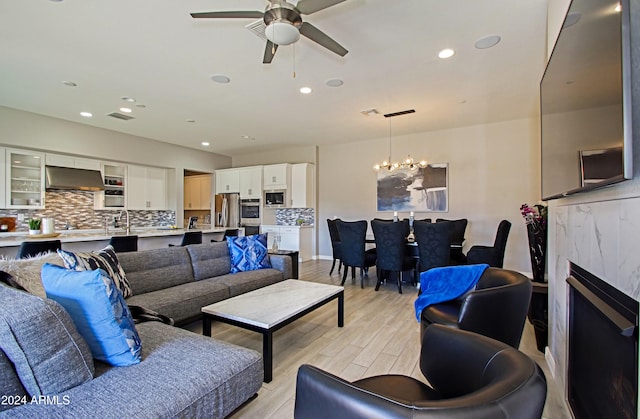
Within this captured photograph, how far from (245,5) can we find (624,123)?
8.39 feet

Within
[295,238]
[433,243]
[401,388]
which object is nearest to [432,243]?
[433,243]

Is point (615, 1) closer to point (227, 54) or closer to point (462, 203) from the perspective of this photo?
point (227, 54)

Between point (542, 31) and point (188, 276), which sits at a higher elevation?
point (542, 31)

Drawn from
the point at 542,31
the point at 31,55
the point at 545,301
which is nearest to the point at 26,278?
the point at 31,55

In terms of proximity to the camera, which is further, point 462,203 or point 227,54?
point 462,203

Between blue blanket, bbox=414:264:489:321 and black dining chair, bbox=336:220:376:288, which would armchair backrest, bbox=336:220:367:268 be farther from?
blue blanket, bbox=414:264:489:321

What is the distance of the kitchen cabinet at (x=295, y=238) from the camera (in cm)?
705

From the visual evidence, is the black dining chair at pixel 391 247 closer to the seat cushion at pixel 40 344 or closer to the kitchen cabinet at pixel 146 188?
the seat cushion at pixel 40 344

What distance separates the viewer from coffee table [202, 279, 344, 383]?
83.3 inches

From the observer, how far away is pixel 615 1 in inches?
38.8

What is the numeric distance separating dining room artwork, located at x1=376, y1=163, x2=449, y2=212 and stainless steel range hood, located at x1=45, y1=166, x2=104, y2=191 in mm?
5838

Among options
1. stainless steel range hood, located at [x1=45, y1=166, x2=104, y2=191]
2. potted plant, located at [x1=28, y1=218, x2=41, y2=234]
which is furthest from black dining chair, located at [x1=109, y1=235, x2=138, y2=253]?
stainless steel range hood, located at [x1=45, y1=166, x2=104, y2=191]

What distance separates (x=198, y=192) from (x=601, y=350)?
29.2ft

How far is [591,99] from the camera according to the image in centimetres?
124
